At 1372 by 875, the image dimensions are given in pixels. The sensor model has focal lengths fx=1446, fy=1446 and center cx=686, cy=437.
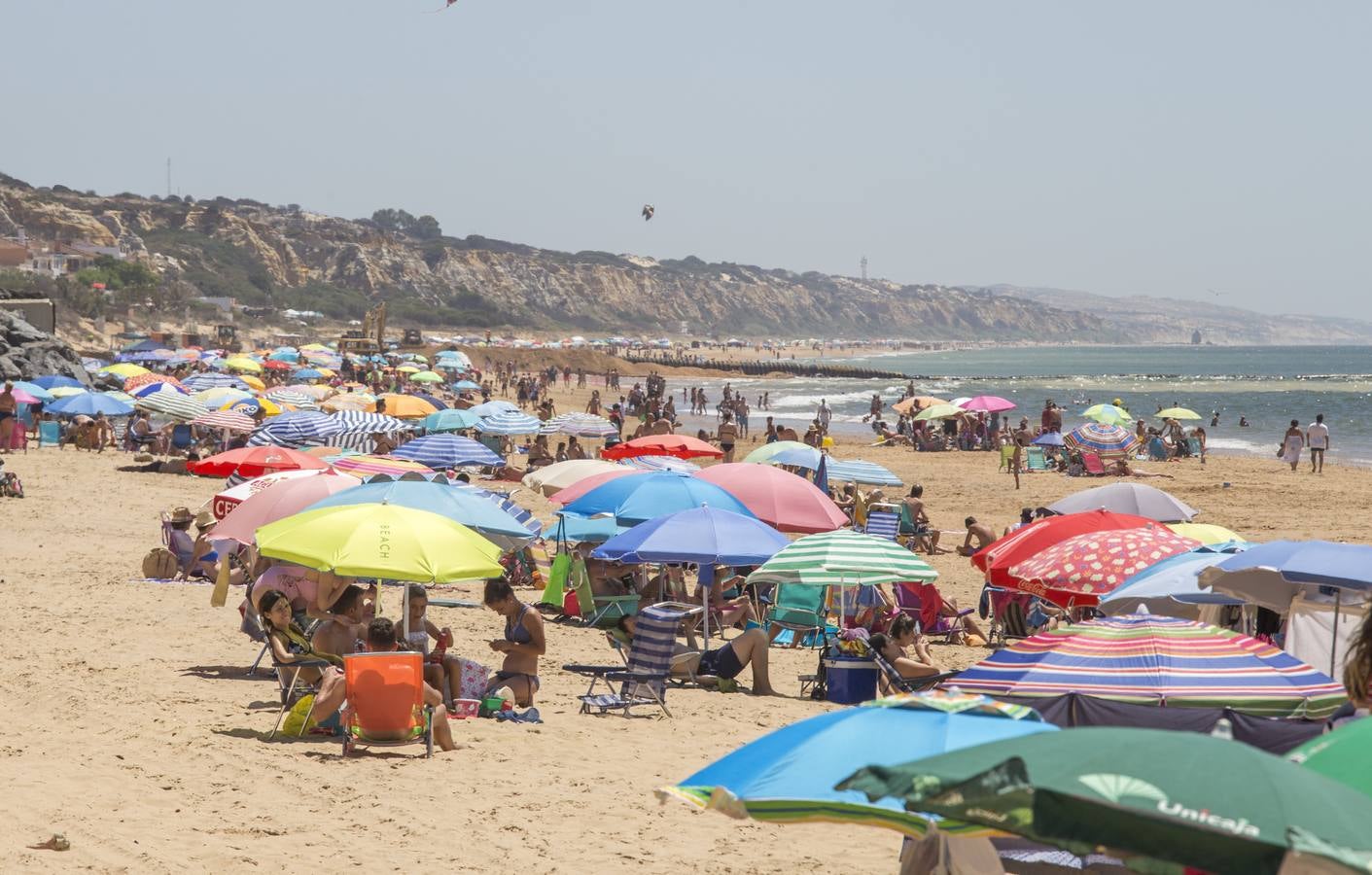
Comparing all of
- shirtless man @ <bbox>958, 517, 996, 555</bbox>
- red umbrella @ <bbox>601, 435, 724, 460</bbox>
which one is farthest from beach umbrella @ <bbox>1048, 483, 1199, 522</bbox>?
red umbrella @ <bbox>601, 435, 724, 460</bbox>

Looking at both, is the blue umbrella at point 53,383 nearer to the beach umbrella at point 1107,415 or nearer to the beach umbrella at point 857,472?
the beach umbrella at point 857,472

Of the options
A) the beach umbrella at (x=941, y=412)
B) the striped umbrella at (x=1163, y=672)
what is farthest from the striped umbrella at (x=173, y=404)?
the striped umbrella at (x=1163, y=672)

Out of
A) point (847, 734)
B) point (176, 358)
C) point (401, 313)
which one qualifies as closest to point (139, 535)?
point (847, 734)

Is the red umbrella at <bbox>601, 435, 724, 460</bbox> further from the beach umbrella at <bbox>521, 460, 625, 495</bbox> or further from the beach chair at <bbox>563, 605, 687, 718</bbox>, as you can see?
the beach chair at <bbox>563, 605, 687, 718</bbox>

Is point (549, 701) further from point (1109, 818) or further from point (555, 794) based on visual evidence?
point (1109, 818)

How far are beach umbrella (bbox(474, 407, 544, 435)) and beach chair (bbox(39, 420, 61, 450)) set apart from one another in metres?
7.16

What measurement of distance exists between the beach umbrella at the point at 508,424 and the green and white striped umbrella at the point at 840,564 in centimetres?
1280

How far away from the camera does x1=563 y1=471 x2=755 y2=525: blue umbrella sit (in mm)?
10828

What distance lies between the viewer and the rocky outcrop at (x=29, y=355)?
96.5 feet

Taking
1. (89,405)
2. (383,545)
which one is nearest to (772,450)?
(383,545)

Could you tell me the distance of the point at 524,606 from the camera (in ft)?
27.4

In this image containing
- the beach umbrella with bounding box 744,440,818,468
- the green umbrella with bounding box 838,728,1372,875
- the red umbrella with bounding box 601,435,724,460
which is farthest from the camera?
the beach umbrella with bounding box 744,440,818,468

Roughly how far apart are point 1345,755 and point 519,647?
18.4ft

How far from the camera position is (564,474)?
14078 millimetres
